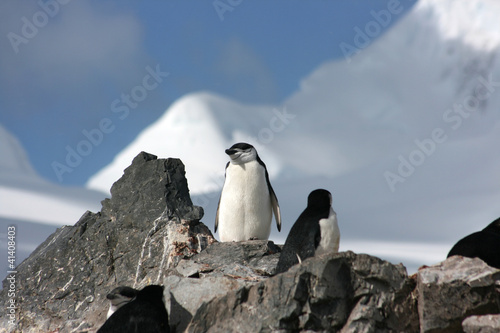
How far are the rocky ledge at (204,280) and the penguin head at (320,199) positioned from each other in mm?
974

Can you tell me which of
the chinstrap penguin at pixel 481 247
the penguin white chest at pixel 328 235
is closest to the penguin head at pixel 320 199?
the penguin white chest at pixel 328 235

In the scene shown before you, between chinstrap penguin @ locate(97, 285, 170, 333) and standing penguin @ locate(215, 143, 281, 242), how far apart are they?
10.4 feet

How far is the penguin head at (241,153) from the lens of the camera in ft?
30.9

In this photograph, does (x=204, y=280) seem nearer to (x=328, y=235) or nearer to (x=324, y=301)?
(x=324, y=301)

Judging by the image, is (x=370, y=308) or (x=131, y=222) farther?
(x=131, y=222)

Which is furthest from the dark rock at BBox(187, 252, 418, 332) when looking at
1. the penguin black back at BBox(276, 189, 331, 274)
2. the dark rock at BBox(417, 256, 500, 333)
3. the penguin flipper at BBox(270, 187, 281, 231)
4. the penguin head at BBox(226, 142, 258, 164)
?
the penguin flipper at BBox(270, 187, 281, 231)

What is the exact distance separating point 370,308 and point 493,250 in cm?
189

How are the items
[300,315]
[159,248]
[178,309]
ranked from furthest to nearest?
[159,248] → [178,309] → [300,315]

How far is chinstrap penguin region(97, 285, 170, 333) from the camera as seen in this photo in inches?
→ 239

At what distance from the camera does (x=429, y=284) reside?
6043 mm

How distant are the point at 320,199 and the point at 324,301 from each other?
1985 mm

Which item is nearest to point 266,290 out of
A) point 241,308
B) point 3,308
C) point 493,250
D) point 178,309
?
point 241,308

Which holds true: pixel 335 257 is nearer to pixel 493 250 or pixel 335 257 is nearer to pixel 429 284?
pixel 429 284

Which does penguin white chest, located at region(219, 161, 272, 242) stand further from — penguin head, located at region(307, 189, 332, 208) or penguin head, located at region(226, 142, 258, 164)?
penguin head, located at region(307, 189, 332, 208)
